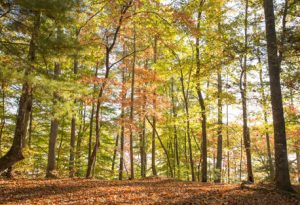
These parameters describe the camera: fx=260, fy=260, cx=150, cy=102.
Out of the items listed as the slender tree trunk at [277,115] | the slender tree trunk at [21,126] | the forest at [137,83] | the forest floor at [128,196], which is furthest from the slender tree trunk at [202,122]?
the slender tree trunk at [21,126]

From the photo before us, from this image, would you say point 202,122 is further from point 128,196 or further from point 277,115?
point 128,196

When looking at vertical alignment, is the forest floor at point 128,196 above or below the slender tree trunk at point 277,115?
below

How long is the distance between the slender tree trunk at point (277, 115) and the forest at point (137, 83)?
0.03 m

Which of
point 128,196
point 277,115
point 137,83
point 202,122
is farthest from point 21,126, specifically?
point 137,83

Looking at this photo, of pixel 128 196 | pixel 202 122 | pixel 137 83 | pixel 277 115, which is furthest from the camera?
pixel 137 83

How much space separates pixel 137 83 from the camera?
17328 millimetres

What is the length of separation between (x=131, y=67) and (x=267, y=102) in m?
8.55

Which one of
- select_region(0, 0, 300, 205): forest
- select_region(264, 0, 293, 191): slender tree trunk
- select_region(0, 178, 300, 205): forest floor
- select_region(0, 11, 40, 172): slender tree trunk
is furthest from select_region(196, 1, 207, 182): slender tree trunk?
select_region(0, 11, 40, 172): slender tree trunk

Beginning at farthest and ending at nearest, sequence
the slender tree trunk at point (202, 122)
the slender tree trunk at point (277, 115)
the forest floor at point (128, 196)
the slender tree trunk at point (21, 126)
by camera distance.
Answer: the slender tree trunk at point (202, 122) → the slender tree trunk at point (277, 115) → the slender tree trunk at point (21, 126) → the forest floor at point (128, 196)

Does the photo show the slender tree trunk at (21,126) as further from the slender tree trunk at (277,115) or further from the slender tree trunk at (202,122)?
the slender tree trunk at (202,122)

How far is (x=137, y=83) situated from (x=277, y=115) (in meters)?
10.1

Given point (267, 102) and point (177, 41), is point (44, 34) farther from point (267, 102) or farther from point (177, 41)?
point (267, 102)

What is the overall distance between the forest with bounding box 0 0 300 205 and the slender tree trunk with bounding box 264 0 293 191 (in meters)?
0.03

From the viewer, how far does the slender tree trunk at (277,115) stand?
337 inches
